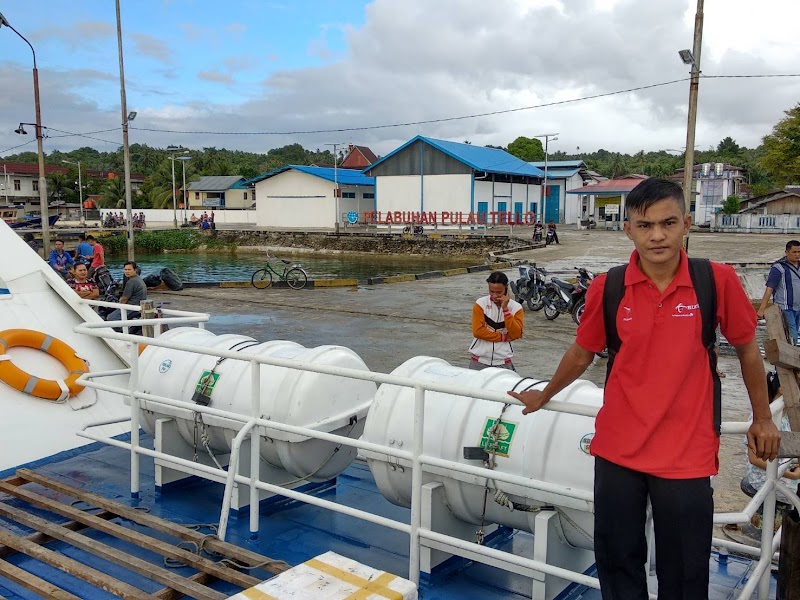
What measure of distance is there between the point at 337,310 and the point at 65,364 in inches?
442

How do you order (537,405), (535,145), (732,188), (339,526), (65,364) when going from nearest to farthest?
1. (537,405)
2. (339,526)
3. (65,364)
4. (732,188)
5. (535,145)

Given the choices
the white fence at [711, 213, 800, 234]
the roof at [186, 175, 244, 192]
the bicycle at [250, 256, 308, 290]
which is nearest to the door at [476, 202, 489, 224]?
the white fence at [711, 213, 800, 234]

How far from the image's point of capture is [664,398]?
2.36 metres

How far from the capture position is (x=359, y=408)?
4938 millimetres

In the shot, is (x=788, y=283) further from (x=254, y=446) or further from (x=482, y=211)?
(x=482, y=211)

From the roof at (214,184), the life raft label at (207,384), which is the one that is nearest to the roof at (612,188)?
the roof at (214,184)

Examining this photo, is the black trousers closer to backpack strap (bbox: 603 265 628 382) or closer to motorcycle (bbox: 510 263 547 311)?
backpack strap (bbox: 603 265 628 382)

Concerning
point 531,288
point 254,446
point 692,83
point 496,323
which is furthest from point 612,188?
point 254,446

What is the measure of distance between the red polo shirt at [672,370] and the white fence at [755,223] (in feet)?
164

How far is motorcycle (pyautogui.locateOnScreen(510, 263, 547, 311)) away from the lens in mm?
17781

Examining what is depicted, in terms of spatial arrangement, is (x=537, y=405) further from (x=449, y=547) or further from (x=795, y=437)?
(x=449, y=547)

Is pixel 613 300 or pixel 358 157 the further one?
pixel 358 157

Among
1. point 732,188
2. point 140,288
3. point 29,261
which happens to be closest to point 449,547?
point 29,261

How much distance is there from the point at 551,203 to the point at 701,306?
205 feet
